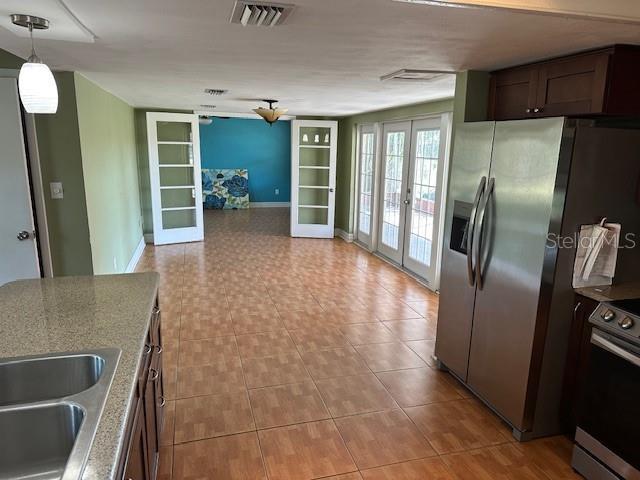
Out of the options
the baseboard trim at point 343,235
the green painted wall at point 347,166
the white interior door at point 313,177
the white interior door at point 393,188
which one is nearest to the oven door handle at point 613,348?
the white interior door at point 393,188

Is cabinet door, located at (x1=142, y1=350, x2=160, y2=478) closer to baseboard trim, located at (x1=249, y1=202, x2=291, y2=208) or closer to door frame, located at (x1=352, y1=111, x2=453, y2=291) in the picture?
door frame, located at (x1=352, y1=111, x2=453, y2=291)

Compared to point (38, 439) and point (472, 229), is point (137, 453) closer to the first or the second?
point (38, 439)

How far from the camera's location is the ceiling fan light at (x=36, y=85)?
188cm

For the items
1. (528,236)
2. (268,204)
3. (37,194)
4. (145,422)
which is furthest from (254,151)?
(145,422)

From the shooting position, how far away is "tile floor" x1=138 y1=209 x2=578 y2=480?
2238 millimetres

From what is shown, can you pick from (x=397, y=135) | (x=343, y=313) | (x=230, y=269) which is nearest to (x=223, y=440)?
(x=343, y=313)

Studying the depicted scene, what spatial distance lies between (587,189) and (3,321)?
283 cm

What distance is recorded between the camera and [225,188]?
10727 millimetres

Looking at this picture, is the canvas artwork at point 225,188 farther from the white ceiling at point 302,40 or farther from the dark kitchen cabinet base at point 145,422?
the dark kitchen cabinet base at point 145,422

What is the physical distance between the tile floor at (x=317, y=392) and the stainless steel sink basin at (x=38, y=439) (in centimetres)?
92

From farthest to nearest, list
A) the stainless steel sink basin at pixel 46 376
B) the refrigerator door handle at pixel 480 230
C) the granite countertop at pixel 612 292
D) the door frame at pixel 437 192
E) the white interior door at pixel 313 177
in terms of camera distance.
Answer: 1. the white interior door at pixel 313 177
2. the door frame at pixel 437 192
3. the refrigerator door handle at pixel 480 230
4. the granite countertop at pixel 612 292
5. the stainless steel sink basin at pixel 46 376

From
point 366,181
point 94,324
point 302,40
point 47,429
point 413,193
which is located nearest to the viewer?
point 47,429

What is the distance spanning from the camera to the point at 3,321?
72.8 inches

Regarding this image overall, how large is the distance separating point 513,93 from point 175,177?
558 centimetres
